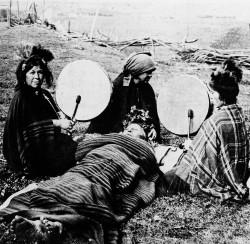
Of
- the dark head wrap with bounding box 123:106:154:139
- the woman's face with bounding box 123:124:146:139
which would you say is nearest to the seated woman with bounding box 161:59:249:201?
the woman's face with bounding box 123:124:146:139

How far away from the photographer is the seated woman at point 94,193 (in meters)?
2.79

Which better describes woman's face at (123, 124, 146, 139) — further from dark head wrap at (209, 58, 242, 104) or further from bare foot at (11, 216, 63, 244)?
bare foot at (11, 216, 63, 244)

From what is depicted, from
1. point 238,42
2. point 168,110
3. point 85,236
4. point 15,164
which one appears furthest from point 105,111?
point 238,42

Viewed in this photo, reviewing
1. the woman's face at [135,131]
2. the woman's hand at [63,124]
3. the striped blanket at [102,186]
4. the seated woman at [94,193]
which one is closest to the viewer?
the seated woman at [94,193]

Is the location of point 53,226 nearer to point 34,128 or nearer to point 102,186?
point 102,186

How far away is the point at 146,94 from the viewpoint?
5.52 m

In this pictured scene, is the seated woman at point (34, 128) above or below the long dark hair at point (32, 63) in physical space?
below

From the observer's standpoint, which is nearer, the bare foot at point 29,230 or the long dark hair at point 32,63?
the bare foot at point 29,230

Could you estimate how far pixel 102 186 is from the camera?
3301mm

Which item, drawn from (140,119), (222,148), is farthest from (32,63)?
(222,148)

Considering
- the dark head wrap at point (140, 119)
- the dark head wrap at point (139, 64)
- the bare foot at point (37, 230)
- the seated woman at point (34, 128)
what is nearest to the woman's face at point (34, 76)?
the seated woman at point (34, 128)

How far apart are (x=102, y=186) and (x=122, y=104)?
7.44ft

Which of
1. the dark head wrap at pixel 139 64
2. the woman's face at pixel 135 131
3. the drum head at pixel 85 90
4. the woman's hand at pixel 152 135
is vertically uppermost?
the dark head wrap at pixel 139 64

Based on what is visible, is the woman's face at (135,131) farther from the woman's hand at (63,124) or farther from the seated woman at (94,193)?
the woman's hand at (63,124)
